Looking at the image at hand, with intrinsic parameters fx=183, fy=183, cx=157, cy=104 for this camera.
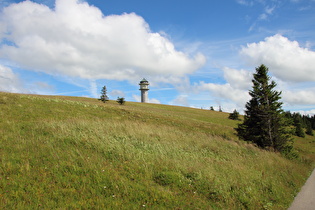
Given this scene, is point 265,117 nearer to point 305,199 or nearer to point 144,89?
point 305,199

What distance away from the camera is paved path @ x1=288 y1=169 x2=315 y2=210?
639cm

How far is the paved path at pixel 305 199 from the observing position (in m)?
6.39

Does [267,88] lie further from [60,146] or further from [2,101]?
[2,101]

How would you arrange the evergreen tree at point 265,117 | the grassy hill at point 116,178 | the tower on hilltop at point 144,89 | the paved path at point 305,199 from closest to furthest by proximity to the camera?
the grassy hill at point 116,178, the paved path at point 305,199, the evergreen tree at point 265,117, the tower on hilltop at point 144,89

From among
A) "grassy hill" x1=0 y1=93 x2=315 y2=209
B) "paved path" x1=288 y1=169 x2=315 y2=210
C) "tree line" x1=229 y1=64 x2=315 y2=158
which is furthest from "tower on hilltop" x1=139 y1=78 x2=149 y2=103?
"paved path" x1=288 y1=169 x2=315 y2=210

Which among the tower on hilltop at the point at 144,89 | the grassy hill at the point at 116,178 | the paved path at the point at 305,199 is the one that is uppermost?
the tower on hilltop at the point at 144,89

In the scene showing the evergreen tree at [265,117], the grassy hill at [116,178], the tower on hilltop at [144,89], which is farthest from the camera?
the tower on hilltop at [144,89]

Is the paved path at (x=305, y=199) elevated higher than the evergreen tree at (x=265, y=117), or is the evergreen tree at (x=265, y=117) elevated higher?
the evergreen tree at (x=265, y=117)

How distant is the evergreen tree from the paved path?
11981 millimetres

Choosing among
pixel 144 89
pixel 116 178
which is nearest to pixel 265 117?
pixel 116 178

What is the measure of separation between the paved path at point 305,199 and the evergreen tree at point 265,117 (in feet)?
39.3

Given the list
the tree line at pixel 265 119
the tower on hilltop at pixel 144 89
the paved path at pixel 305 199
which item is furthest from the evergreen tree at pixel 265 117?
the tower on hilltop at pixel 144 89

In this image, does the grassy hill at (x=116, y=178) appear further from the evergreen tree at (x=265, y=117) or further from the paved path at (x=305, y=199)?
the evergreen tree at (x=265, y=117)

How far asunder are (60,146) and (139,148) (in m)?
3.28
